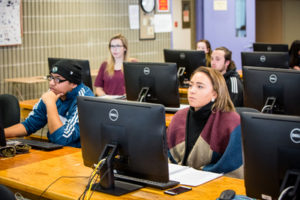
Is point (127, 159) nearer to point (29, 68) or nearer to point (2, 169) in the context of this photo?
point (2, 169)

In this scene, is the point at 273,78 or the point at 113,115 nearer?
the point at 113,115

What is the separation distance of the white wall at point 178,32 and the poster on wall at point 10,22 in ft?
10.2

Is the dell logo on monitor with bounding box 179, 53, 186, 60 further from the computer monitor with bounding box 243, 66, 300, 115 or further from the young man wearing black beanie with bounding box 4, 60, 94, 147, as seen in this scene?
the young man wearing black beanie with bounding box 4, 60, 94, 147

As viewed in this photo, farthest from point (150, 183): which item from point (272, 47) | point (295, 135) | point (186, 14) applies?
point (186, 14)

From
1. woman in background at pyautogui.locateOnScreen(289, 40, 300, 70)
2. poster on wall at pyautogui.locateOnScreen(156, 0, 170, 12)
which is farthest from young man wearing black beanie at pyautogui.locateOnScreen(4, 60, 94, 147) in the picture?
poster on wall at pyautogui.locateOnScreen(156, 0, 170, 12)

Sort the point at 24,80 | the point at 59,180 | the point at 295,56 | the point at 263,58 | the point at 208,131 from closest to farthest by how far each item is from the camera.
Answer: the point at 59,180 → the point at 208,131 → the point at 263,58 → the point at 24,80 → the point at 295,56

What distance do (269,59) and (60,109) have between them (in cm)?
235

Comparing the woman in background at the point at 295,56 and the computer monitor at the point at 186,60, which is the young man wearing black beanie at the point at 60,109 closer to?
the computer monitor at the point at 186,60

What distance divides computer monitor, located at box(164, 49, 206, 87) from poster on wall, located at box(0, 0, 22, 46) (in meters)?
1.92

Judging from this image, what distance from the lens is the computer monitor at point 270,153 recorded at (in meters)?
1.85

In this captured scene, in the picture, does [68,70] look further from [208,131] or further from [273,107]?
[273,107]

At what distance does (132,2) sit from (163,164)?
214 inches

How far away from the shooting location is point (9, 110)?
12.7 feet

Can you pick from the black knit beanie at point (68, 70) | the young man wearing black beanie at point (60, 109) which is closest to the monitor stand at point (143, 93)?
the young man wearing black beanie at point (60, 109)
